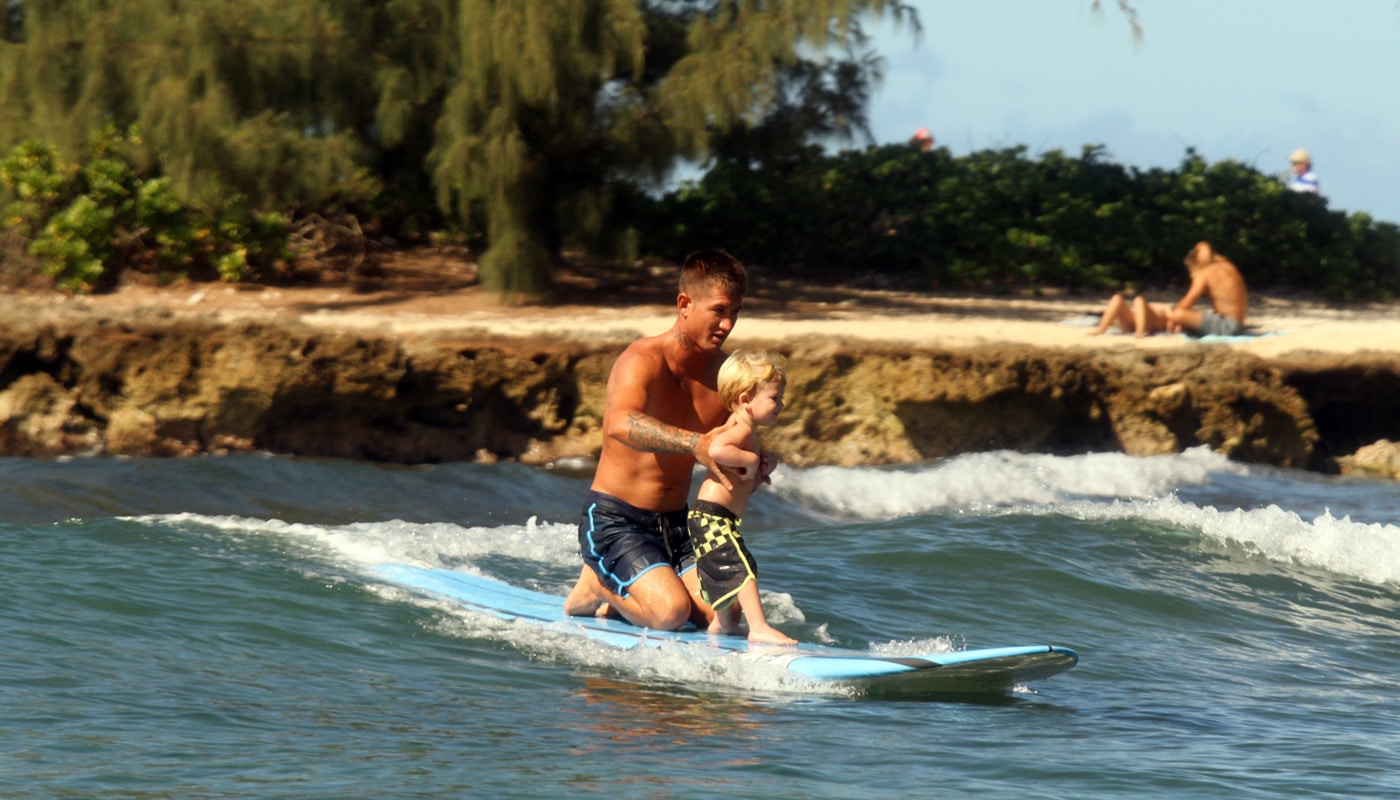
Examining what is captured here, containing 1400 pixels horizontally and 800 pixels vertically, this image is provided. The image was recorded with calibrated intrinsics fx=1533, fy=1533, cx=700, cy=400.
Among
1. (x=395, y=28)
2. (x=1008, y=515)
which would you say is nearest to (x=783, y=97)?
(x=395, y=28)

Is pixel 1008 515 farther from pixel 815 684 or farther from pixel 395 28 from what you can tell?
pixel 395 28

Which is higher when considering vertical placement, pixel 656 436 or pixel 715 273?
pixel 715 273

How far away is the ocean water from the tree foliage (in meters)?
4.50

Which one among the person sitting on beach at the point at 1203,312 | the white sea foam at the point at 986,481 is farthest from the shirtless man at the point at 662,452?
the person sitting on beach at the point at 1203,312

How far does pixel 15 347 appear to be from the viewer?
10703mm

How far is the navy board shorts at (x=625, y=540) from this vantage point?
5.73 metres

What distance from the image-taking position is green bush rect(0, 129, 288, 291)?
1488cm

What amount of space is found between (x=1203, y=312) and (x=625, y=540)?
1066 cm

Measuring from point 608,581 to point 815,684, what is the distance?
0.89 meters

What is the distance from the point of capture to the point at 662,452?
5.45 meters

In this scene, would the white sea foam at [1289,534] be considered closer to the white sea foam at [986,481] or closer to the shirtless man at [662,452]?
the white sea foam at [986,481]

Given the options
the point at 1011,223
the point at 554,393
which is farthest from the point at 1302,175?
the point at 554,393

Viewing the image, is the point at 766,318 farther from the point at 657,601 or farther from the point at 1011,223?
the point at 657,601

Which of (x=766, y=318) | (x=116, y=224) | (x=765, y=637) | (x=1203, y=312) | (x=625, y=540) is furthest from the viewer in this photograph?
(x=116, y=224)
